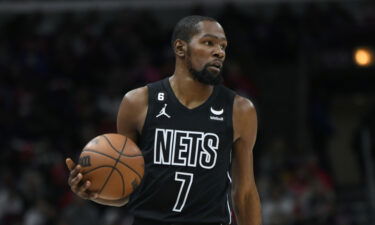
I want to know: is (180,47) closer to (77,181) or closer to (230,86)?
(77,181)

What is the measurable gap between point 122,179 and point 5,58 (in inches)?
413

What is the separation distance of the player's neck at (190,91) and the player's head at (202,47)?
0.08 meters

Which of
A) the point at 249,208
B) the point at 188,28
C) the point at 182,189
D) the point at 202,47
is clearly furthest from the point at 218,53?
the point at 249,208

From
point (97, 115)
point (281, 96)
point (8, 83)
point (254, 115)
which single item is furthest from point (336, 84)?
point (254, 115)

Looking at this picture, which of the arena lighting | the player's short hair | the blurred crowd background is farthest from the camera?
the arena lighting

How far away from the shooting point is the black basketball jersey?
16.7ft

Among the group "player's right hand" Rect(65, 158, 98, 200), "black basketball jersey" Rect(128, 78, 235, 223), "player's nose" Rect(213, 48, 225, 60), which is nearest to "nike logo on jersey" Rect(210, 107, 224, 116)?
"black basketball jersey" Rect(128, 78, 235, 223)

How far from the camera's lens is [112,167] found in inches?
193

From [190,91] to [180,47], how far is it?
0.97 feet

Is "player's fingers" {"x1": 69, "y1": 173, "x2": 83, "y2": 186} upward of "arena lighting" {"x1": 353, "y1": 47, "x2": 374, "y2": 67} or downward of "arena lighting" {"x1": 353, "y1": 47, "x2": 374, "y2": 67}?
downward

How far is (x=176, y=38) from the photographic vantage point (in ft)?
17.5

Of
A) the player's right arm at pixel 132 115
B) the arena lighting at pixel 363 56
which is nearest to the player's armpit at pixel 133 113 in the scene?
the player's right arm at pixel 132 115

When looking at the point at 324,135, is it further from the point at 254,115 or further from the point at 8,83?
the point at 254,115

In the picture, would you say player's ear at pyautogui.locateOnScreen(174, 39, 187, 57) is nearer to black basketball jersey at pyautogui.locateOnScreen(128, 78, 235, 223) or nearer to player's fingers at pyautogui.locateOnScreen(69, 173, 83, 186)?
black basketball jersey at pyautogui.locateOnScreen(128, 78, 235, 223)
